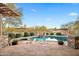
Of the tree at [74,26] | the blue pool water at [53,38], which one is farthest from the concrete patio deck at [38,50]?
the tree at [74,26]

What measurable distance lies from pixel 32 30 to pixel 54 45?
1.40ft

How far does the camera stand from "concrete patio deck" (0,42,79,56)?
4.83 meters

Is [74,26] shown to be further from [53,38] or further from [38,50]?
[38,50]

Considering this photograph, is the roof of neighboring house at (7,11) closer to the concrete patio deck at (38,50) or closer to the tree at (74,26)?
the concrete patio deck at (38,50)

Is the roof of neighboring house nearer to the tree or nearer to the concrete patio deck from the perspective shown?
the concrete patio deck

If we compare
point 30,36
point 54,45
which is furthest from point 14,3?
point 54,45

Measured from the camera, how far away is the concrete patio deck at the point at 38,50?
190 inches

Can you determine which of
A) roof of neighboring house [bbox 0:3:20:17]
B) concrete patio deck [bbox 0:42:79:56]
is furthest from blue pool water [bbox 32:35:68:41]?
roof of neighboring house [bbox 0:3:20:17]

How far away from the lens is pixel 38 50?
15.9ft

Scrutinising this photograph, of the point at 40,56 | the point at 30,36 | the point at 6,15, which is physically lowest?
the point at 40,56

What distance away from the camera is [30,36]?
4.89 m

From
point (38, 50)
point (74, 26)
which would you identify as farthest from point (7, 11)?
point (74, 26)

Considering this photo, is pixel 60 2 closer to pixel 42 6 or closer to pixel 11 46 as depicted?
pixel 42 6

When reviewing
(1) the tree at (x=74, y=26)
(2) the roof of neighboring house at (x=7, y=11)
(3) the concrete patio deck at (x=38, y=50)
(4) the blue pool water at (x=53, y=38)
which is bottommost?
(3) the concrete patio deck at (x=38, y=50)
